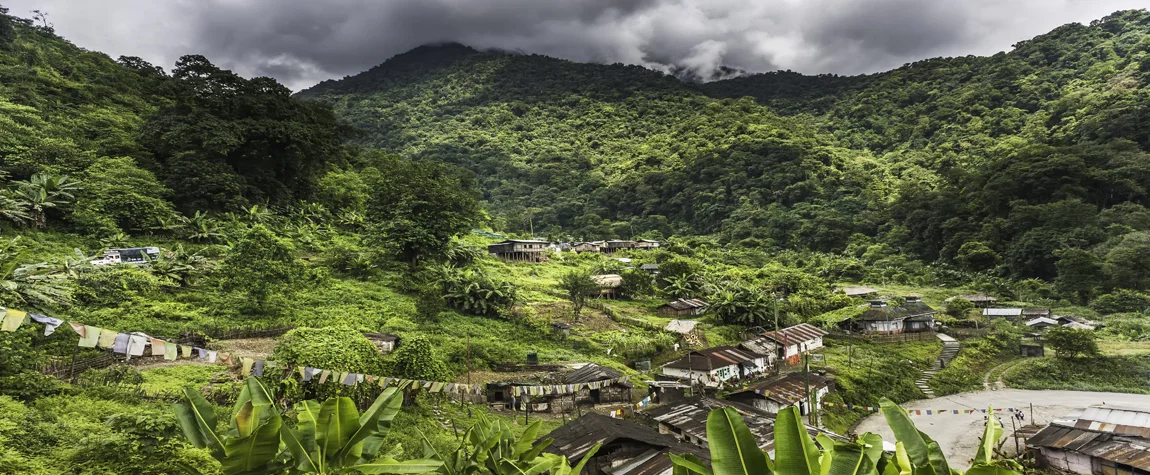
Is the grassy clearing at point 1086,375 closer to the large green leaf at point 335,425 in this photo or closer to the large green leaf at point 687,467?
the large green leaf at point 687,467

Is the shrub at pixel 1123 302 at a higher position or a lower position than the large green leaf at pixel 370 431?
lower

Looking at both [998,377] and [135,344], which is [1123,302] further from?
[135,344]

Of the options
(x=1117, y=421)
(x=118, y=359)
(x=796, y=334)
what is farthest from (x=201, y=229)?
(x=1117, y=421)

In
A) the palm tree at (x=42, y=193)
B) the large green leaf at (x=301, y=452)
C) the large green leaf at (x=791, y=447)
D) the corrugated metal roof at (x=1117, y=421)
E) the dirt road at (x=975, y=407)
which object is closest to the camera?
the large green leaf at (x=791, y=447)

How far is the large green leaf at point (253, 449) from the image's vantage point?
415 cm

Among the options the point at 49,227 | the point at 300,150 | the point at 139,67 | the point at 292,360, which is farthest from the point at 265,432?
the point at 139,67

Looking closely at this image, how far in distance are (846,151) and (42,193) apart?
295 ft

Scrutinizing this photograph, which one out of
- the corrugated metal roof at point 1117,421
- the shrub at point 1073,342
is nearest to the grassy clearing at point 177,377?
the corrugated metal roof at point 1117,421

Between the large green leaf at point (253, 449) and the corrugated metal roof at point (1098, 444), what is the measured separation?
2114cm

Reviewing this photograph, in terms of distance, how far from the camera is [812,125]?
329 ft

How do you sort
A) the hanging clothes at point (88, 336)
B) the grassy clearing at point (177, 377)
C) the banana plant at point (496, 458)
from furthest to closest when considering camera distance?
Result: the grassy clearing at point (177, 377) → the hanging clothes at point (88, 336) → the banana plant at point (496, 458)

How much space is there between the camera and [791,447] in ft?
12.5

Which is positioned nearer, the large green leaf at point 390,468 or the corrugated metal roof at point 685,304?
the large green leaf at point 390,468

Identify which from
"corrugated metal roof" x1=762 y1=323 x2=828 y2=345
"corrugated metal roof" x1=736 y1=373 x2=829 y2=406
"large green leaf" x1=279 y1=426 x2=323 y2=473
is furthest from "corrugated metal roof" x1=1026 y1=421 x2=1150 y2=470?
"large green leaf" x1=279 y1=426 x2=323 y2=473
